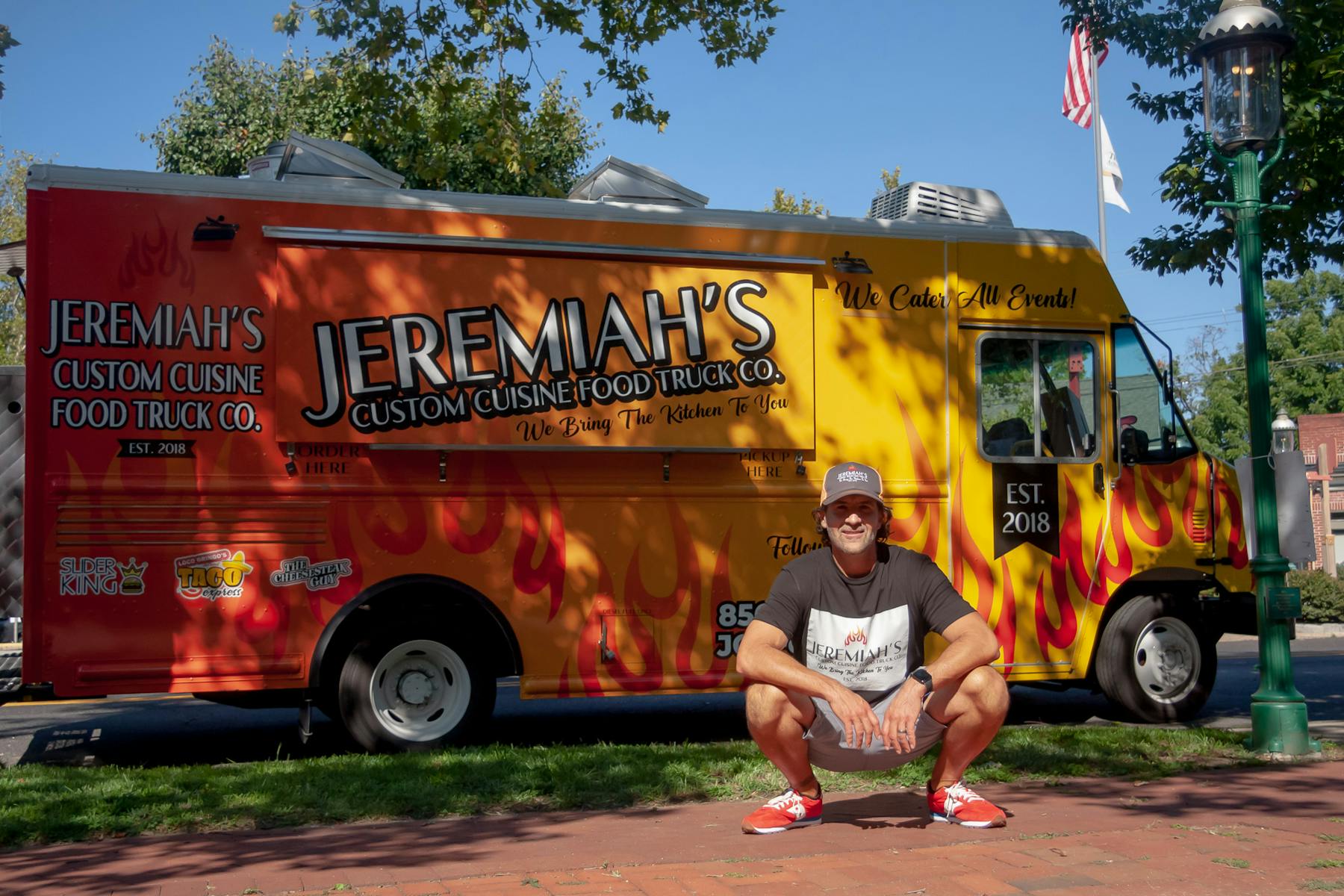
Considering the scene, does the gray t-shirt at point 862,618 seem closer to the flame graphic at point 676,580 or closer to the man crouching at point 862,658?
the man crouching at point 862,658

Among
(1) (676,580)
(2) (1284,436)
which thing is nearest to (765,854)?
(1) (676,580)

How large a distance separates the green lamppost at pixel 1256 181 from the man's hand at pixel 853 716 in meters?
3.87

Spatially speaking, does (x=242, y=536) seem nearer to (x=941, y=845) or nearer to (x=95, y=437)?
(x=95, y=437)

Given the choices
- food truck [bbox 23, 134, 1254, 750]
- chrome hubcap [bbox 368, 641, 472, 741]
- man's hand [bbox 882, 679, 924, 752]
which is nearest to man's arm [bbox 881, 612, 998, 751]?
man's hand [bbox 882, 679, 924, 752]

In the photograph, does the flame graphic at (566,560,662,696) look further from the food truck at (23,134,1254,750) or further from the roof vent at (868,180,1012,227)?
the roof vent at (868,180,1012,227)

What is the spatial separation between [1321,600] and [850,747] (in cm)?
2311

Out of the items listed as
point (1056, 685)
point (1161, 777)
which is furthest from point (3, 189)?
point (1161, 777)

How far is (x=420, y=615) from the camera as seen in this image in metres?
7.99

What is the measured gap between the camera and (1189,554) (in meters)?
9.39

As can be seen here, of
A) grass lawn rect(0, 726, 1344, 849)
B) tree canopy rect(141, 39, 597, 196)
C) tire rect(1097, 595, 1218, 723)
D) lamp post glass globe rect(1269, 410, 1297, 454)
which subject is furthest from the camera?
tree canopy rect(141, 39, 597, 196)

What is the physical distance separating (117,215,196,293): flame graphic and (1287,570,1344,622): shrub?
22476 mm

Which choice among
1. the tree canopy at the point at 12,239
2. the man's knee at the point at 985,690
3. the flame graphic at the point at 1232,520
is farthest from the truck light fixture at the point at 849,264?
the tree canopy at the point at 12,239

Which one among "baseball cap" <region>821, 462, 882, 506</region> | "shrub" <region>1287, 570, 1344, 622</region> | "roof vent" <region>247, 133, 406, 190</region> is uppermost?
"roof vent" <region>247, 133, 406, 190</region>

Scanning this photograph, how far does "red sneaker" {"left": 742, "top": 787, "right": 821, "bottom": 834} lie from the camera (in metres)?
5.12
